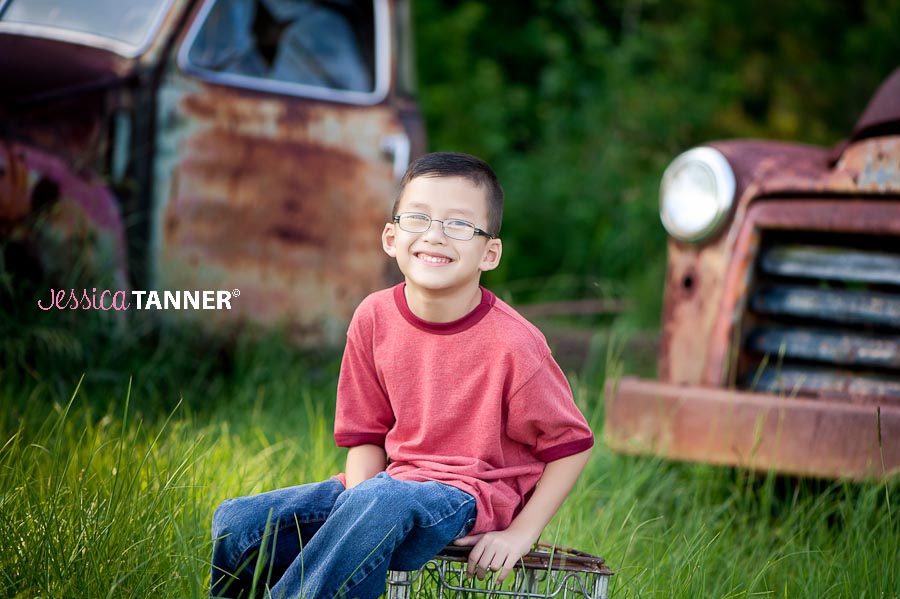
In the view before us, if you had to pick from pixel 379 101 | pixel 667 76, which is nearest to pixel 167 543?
pixel 379 101

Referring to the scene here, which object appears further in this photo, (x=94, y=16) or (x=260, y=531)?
(x=94, y=16)

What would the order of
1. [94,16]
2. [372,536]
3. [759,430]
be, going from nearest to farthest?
[372,536] → [759,430] → [94,16]

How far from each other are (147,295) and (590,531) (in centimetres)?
167

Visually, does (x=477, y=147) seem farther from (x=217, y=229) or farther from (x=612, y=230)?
(x=217, y=229)

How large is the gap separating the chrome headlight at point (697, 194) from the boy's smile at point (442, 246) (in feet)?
4.51

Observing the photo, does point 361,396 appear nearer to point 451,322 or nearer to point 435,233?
point 451,322

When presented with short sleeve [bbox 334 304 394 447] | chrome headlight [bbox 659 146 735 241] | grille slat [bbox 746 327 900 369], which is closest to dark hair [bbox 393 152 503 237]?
short sleeve [bbox 334 304 394 447]

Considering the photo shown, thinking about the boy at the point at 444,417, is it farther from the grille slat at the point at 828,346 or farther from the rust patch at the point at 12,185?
the rust patch at the point at 12,185

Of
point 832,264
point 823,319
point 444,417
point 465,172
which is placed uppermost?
point 465,172

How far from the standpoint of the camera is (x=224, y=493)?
2.36m

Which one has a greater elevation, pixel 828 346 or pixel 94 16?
pixel 94 16

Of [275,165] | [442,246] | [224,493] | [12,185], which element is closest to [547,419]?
[442,246]

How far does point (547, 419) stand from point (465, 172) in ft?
1.46

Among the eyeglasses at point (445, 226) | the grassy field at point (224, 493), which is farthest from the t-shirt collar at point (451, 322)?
Result: the grassy field at point (224, 493)
